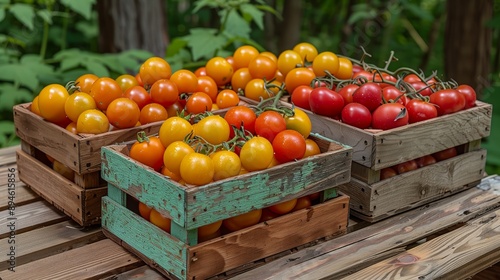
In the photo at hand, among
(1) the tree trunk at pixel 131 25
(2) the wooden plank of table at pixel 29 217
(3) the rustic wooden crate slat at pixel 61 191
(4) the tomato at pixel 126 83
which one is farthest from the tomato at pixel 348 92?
(1) the tree trunk at pixel 131 25

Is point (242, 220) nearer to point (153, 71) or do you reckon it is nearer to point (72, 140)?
point (72, 140)

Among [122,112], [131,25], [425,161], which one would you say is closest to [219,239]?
[122,112]

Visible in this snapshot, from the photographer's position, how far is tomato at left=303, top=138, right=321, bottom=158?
1.79 metres

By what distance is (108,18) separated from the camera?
3.86 meters

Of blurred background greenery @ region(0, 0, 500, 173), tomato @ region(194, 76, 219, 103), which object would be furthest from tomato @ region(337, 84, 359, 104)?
tomato @ region(194, 76, 219, 103)

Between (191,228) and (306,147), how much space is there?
404 mm

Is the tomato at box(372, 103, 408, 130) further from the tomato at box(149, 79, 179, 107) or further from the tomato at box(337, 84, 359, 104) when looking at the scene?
the tomato at box(149, 79, 179, 107)

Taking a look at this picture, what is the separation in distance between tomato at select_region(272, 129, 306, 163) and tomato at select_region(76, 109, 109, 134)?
1.48 feet

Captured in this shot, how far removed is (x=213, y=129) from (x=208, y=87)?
0.48 m

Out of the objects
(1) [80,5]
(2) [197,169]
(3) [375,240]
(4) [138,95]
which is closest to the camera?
(2) [197,169]

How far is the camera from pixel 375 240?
1.89 metres

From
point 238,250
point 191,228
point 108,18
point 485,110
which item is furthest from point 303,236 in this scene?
point 108,18

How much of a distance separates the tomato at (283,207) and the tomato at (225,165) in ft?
0.54

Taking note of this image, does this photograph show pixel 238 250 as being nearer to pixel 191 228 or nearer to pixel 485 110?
pixel 191 228
